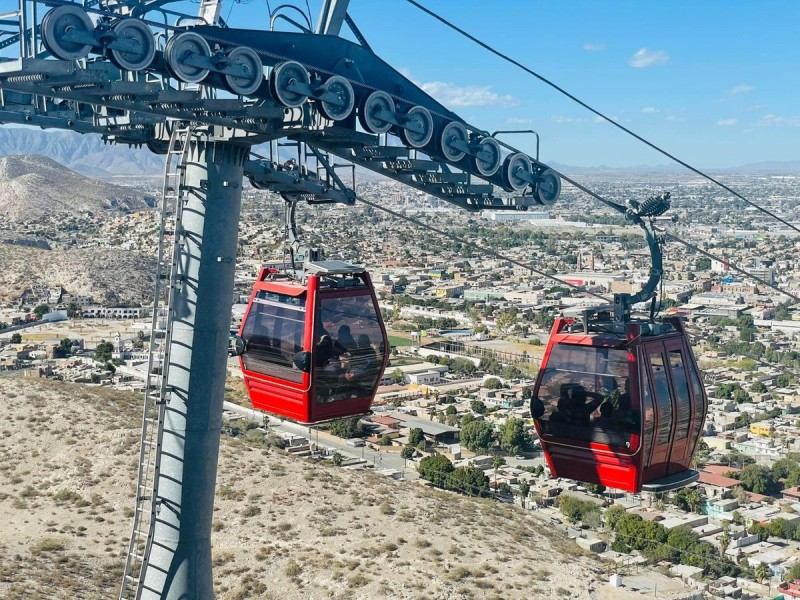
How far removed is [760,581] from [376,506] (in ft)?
34.6

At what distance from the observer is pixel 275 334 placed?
9945 millimetres

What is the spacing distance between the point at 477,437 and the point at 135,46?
109 feet

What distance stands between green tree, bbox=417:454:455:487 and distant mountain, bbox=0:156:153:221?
114357mm

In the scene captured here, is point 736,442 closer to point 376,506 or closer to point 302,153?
point 376,506

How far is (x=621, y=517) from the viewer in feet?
94.8

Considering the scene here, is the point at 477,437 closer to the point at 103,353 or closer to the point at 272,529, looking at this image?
the point at 103,353

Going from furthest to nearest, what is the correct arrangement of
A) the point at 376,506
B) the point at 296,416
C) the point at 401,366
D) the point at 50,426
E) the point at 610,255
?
the point at 610,255 → the point at 401,366 → the point at 50,426 → the point at 376,506 → the point at 296,416

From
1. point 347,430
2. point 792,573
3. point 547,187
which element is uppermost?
point 547,187

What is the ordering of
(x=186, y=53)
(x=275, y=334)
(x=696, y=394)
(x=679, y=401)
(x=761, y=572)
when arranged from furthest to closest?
1. (x=761, y=572)
2. (x=275, y=334)
3. (x=696, y=394)
4. (x=679, y=401)
5. (x=186, y=53)

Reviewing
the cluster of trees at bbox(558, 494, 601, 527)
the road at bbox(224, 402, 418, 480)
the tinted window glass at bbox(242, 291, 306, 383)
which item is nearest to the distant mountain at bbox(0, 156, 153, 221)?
the road at bbox(224, 402, 418, 480)

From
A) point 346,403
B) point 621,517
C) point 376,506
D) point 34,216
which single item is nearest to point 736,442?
point 621,517

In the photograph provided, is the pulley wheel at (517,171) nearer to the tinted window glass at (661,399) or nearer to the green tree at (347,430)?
the tinted window glass at (661,399)

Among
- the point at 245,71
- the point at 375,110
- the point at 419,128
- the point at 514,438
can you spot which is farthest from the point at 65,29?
the point at 514,438

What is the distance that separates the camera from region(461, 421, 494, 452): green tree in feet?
126
